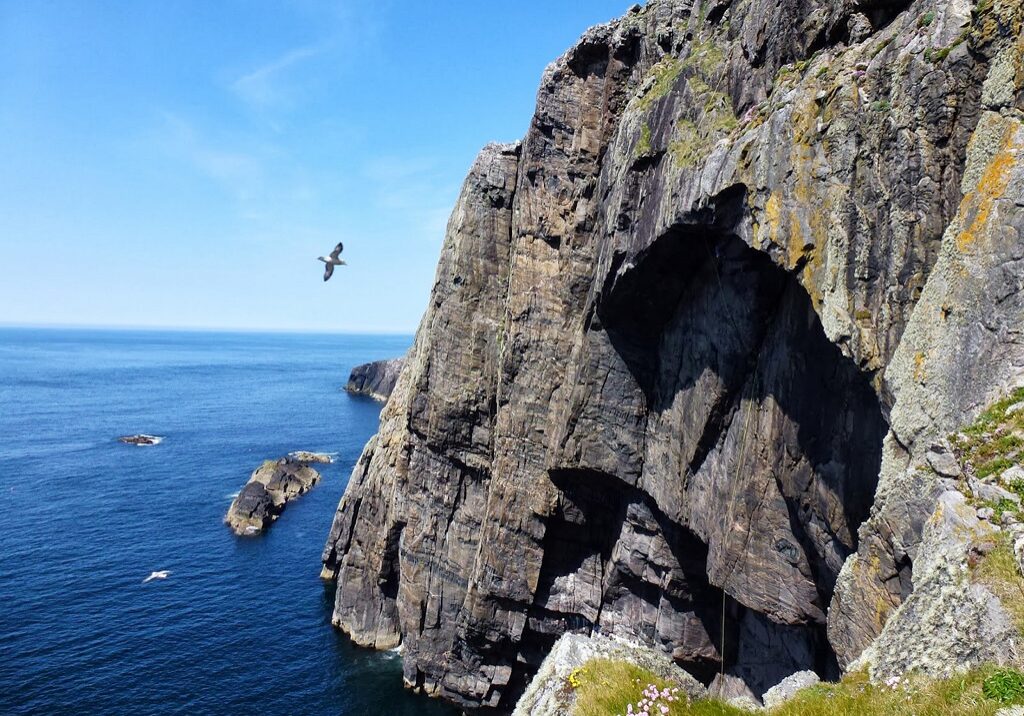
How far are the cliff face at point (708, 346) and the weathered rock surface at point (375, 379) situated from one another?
126 m

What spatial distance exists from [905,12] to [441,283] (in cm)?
3428

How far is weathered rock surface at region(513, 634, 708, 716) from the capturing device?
39.1 feet

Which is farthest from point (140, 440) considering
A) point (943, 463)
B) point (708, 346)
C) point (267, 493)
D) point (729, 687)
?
point (943, 463)

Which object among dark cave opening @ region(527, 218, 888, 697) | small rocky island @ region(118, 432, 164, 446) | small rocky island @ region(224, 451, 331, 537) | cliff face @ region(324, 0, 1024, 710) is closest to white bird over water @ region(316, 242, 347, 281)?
cliff face @ region(324, 0, 1024, 710)

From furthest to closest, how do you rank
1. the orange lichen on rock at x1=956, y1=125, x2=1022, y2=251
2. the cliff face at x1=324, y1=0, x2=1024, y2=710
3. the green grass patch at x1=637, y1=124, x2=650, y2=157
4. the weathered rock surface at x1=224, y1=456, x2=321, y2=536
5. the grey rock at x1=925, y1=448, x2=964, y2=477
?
the weathered rock surface at x1=224, y1=456, x2=321, y2=536 → the green grass patch at x1=637, y1=124, x2=650, y2=157 → the cliff face at x1=324, y1=0, x2=1024, y2=710 → the orange lichen on rock at x1=956, y1=125, x2=1022, y2=251 → the grey rock at x1=925, y1=448, x2=964, y2=477

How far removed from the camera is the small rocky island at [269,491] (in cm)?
7825

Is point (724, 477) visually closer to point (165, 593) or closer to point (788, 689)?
point (788, 689)

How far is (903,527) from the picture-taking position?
42.9 feet

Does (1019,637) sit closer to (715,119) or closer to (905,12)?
(905,12)

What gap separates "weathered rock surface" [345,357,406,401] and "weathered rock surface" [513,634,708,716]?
559 feet

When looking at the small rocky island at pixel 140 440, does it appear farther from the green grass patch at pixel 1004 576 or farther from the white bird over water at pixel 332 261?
the green grass patch at pixel 1004 576

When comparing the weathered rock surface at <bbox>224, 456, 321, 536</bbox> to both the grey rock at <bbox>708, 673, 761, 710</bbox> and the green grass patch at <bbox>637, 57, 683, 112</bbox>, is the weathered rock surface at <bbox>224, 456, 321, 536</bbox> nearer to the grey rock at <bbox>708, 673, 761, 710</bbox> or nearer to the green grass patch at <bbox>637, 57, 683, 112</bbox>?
the grey rock at <bbox>708, 673, 761, 710</bbox>

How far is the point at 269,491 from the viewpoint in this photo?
87250mm

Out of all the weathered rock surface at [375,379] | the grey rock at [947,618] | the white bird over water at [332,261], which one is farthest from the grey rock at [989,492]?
Answer: the weathered rock surface at [375,379]
